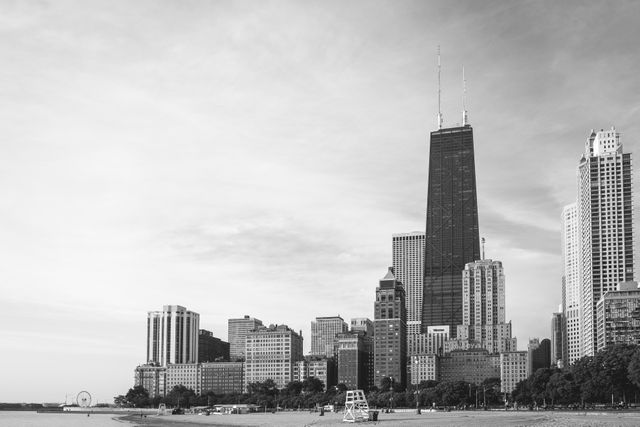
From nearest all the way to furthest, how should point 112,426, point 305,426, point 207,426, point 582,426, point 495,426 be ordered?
point 582,426 → point 495,426 → point 305,426 → point 207,426 → point 112,426

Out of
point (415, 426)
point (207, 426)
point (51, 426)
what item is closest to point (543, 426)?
point (415, 426)

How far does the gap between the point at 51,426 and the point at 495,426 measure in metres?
114

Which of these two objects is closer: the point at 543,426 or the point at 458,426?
the point at 543,426

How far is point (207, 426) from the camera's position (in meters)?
154

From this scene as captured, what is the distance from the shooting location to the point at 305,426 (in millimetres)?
124125

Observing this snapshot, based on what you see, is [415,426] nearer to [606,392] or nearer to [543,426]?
[543,426]

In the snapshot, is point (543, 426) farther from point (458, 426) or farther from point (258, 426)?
point (258, 426)

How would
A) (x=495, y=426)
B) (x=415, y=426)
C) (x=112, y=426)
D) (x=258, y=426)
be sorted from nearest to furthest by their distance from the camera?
(x=495, y=426) → (x=415, y=426) → (x=258, y=426) → (x=112, y=426)

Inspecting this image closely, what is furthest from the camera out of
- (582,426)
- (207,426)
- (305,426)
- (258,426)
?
(207,426)

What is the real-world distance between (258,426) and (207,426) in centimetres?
2232

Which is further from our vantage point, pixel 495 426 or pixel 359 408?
pixel 359 408

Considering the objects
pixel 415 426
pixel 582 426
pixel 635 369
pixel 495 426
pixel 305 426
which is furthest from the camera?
pixel 635 369

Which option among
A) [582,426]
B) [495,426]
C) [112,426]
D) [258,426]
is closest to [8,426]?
[112,426]

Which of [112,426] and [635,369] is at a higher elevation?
[635,369]
